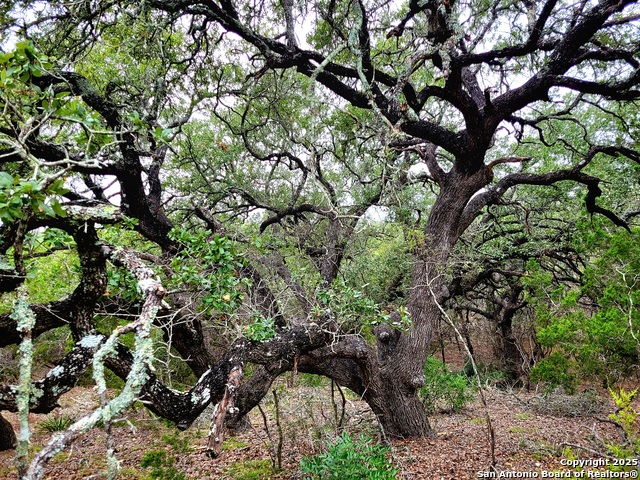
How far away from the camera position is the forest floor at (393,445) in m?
4.26

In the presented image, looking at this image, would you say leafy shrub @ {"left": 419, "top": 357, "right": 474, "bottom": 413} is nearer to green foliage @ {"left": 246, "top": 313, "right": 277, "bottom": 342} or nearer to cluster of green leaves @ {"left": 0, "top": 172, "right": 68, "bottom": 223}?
green foliage @ {"left": 246, "top": 313, "right": 277, "bottom": 342}

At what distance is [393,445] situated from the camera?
196 inches

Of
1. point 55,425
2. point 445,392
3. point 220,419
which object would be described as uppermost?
point 220,419

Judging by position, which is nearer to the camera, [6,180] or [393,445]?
[6,180]

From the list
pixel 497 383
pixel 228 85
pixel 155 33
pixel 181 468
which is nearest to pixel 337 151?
pixel 228 85

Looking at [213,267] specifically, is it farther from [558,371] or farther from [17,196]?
[558,371]

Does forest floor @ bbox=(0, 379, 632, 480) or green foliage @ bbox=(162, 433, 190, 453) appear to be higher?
green foliage @ bbox=(162, 433, 190, 453)

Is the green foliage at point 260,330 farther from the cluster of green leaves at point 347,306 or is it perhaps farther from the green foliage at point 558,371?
the green foliage at point 558,371

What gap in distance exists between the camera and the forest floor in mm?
4258

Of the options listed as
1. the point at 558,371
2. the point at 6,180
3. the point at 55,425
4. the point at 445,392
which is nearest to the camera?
the point at 6,180

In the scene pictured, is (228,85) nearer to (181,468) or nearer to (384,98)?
(384,98)

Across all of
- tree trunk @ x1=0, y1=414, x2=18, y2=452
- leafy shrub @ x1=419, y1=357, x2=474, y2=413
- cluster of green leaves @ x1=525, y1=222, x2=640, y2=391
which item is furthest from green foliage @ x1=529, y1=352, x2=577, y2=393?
tree trunk @ x1=0, y1=414, x2=18, y2=452

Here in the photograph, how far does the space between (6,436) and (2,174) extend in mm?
6458

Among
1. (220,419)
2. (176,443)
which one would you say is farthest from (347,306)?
(176,443)
